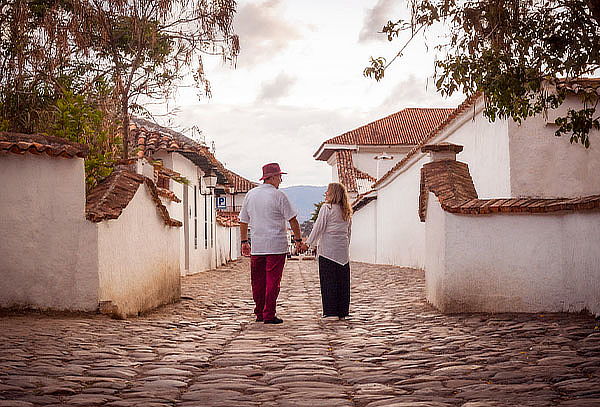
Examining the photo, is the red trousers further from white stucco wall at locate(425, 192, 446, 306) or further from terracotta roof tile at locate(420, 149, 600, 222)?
terracotta roof tile at locate(420, 149, 600, 222)

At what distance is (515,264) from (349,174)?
3091 cm

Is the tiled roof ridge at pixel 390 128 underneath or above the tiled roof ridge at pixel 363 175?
above

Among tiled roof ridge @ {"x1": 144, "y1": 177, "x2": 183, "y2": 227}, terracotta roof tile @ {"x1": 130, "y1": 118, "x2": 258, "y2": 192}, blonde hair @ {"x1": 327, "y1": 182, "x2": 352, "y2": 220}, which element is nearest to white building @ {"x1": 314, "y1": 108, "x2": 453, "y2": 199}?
terracotta roof tile @ {"x1": 130, "y1": 118, "x2": 258, "y2": 192}

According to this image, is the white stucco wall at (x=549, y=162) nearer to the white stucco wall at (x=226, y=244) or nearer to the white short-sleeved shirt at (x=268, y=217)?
the white short-sleeved shirt at (x=268, y=217)

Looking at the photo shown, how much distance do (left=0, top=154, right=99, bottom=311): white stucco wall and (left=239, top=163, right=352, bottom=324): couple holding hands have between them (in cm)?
179

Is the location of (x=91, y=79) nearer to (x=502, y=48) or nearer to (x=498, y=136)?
(x=498, y=136)

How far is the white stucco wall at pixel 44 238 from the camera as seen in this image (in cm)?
831

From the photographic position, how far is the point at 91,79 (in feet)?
47.3

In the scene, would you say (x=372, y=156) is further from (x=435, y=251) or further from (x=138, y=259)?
(x=138, y=259)

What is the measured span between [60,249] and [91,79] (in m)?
6.72

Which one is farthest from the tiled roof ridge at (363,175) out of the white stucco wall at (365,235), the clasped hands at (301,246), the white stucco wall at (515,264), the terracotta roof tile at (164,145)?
the clasped hands at (301,246)

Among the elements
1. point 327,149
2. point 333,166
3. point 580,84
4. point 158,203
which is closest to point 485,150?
point 580,84

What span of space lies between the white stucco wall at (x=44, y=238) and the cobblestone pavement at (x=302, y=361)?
0.76 feet

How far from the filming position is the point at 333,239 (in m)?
9.53
